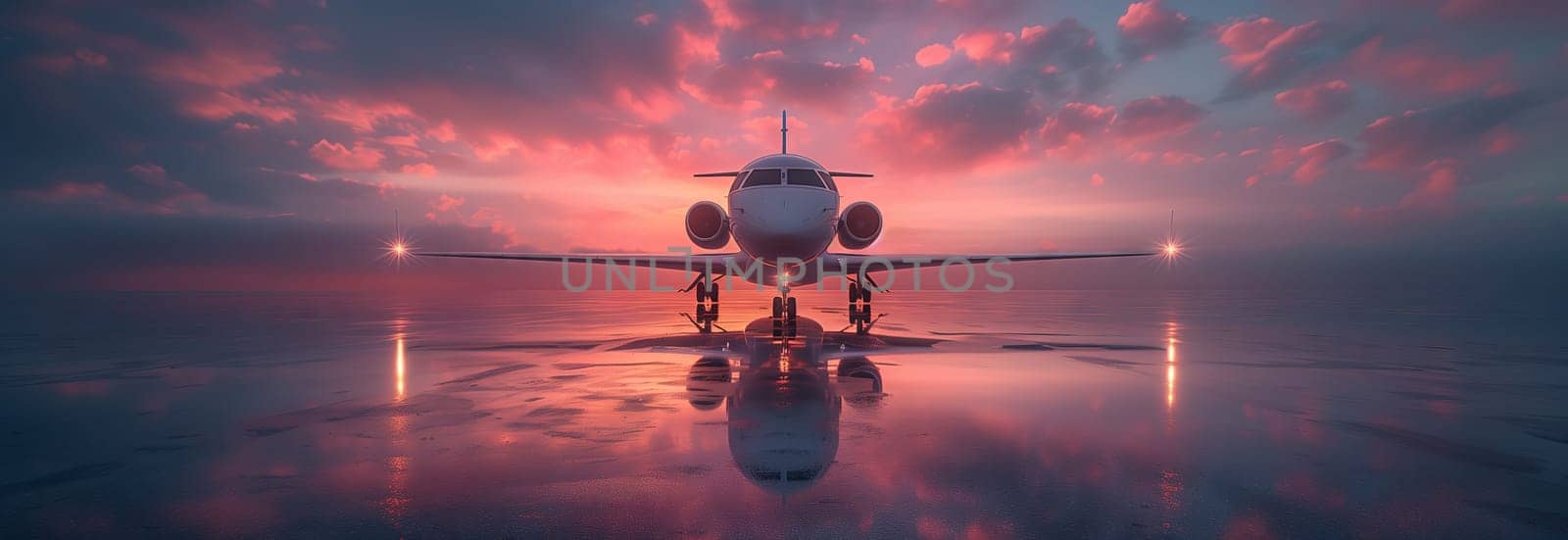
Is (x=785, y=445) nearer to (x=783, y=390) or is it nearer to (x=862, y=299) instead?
(x=783, y=390)

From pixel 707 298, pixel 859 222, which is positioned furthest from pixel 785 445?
pixel 707 298

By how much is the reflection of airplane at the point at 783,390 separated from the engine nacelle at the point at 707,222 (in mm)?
3152

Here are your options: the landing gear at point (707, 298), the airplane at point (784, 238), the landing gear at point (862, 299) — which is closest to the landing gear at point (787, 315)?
the airplane at point (784, 238)

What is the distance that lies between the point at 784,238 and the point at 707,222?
3865 millimetres

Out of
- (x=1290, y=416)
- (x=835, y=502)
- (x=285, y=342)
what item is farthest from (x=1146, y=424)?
(x=285, y=342)

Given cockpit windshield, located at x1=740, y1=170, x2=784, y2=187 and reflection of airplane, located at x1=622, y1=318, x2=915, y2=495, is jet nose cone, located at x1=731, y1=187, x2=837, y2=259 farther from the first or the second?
reflection of airplane, located at x1=622, y1=318, x2=915, y2=495

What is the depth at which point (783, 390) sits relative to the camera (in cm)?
736

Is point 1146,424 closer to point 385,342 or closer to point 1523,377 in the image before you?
point 1523,377

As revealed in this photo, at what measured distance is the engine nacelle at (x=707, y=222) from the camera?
636 inches

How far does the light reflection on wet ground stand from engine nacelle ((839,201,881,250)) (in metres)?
5.76

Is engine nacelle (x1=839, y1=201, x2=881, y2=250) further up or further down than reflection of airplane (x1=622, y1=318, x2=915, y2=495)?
further up

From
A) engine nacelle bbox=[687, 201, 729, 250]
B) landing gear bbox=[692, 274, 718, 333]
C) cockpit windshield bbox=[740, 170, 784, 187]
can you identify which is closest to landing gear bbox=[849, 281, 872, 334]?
landing gear bbox=[692, 274, 718, 333]

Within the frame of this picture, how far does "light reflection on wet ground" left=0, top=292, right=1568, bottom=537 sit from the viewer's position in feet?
11.7

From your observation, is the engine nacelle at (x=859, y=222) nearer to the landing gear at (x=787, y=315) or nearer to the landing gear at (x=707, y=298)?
the landing gear at (x=787, y=315)
